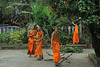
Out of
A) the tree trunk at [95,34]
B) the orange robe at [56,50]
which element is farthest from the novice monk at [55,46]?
the tree trunk at [95,34]

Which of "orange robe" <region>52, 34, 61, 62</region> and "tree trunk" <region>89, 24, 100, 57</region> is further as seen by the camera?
"tree trunk" <region>89, 24, 100, 57</region>

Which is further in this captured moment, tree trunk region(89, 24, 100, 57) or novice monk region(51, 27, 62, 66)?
tree trunk region(89, 24, 100, 57)

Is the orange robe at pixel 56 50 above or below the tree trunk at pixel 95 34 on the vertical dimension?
below

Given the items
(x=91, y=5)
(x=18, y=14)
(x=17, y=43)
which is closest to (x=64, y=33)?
(x=17, y=43)

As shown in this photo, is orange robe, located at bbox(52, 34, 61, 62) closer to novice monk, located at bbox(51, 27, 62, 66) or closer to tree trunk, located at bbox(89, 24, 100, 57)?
novice monk, located at bbox(51, 27, 62, 66)

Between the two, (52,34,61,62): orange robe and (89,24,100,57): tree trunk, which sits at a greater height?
(89,24,100,57): tree trunk

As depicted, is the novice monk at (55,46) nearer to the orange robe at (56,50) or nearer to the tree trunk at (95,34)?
the orange robe at (56,50)

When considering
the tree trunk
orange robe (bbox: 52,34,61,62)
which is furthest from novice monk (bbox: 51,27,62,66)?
the tree trunk

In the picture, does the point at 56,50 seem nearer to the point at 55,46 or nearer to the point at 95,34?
the point at 55,46

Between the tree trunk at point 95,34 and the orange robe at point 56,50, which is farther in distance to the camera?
the tree trunk at point 95,34

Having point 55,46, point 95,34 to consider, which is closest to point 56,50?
point 55,46

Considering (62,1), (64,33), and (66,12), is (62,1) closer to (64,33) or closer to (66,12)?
(66,12)

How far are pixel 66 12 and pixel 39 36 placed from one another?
2.14 meters

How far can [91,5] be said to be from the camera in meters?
4.97
